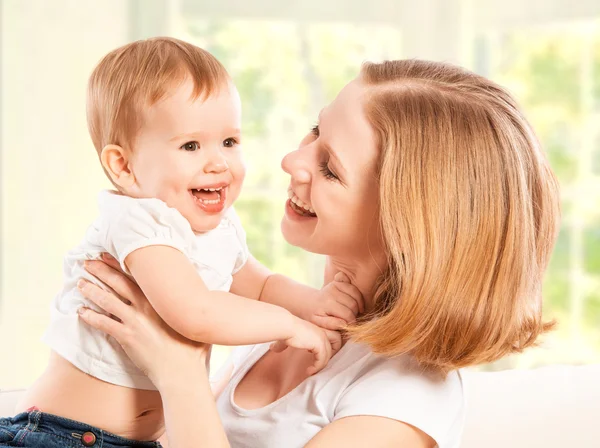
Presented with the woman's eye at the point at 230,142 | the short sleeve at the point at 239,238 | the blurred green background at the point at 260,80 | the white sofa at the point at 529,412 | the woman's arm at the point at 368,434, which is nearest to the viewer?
the woman's arm at the point at 368,434

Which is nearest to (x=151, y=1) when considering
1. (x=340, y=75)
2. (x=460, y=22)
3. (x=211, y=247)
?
(x=340, y=75)

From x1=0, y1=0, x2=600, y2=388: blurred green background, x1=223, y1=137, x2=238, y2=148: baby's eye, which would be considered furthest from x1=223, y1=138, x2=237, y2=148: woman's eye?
x1=0, y1=0, x2=600, y2=388: blurred green background

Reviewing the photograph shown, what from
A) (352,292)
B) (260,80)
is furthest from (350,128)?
(260,80)

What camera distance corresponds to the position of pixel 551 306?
4.85 metres

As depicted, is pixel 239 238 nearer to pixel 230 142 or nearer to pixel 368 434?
pixel 230 142

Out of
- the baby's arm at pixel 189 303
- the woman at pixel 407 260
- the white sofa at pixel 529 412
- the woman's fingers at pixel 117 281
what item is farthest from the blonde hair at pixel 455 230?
the white sofa at pixel 529 412

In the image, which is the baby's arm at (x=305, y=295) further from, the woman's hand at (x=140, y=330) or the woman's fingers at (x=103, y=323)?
the woman's fingers at (x=103, y=323)

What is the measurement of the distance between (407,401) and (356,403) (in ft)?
0.30

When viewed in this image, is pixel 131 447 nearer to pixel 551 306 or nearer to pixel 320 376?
pixel 320 376

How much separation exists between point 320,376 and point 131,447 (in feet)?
1.28

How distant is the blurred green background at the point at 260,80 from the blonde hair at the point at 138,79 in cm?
254

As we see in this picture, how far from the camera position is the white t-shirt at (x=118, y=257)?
148 cm

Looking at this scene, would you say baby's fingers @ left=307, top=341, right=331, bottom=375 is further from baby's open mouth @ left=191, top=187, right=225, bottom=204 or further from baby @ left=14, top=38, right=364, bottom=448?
baby's open mouth @ left=191, top=187, right=225, bottom=204

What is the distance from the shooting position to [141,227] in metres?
1.47
